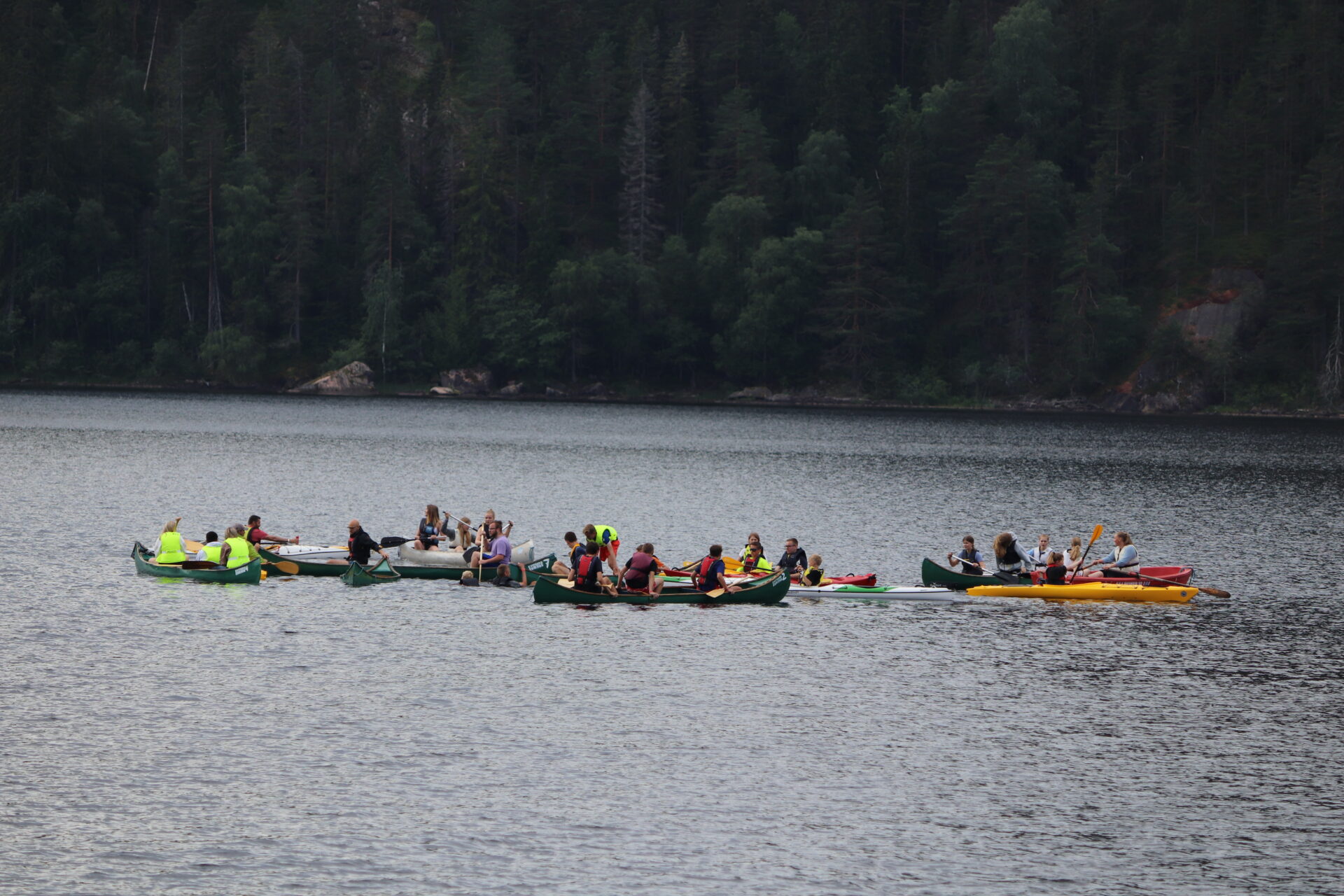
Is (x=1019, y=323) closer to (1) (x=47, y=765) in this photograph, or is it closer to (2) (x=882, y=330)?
(2) (x=882, y=330)

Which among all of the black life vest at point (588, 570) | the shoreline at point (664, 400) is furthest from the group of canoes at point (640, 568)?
the shoreline at point (664, 400)

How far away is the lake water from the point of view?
22938 millimetres

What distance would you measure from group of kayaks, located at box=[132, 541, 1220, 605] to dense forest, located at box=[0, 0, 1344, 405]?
109 meters

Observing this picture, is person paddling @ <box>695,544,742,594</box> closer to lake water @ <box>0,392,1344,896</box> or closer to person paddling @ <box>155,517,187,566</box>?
lake water @ <box>0,392,1344,896</box>

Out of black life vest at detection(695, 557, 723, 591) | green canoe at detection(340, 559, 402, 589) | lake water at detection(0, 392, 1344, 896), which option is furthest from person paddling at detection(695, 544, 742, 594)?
green canoe at detection(340, 559, 402, 589)

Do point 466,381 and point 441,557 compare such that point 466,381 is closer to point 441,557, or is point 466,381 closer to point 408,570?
point 408,570

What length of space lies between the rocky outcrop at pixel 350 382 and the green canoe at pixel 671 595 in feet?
415

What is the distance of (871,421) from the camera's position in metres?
143

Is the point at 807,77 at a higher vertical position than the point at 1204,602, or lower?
higher

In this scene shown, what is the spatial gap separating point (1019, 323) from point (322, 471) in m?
97.8

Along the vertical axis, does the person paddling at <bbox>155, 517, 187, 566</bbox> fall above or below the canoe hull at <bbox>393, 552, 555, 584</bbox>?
above

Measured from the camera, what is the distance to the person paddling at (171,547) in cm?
4716

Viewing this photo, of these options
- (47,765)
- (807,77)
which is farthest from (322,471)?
(807,77)

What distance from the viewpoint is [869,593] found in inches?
1853
